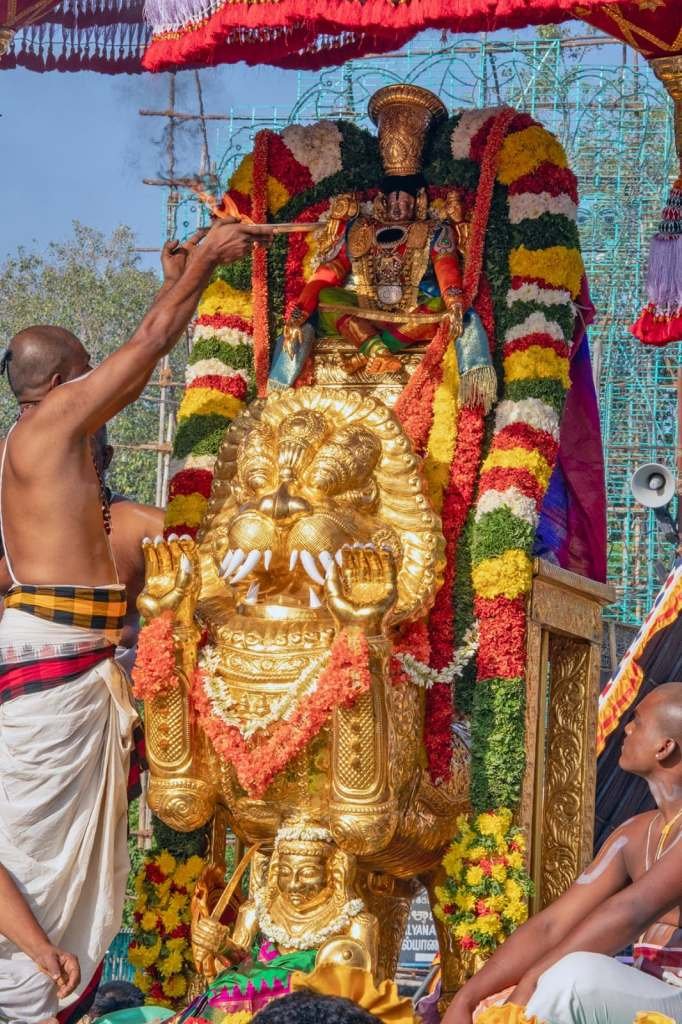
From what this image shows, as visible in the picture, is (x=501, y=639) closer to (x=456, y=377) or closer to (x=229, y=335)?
(x=456, y=377)

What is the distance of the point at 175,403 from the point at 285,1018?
20.4 meters

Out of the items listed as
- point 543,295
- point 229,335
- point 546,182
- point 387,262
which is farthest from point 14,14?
point 543,295

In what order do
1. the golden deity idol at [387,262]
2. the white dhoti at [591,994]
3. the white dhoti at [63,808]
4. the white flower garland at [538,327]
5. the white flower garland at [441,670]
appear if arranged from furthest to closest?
the golden deity idol at [387,262], the white flower garland at [538,327], the white flower garland at [441,670], the white dhoti at [63,808], the white dhoti at [591,994]

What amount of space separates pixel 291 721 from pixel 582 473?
2.17 meters

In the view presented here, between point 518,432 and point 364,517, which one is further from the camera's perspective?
point 518,432

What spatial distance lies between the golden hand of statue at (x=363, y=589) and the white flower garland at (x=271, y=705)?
8.7 inches

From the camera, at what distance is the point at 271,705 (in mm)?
6254

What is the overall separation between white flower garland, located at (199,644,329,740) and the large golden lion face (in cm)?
29

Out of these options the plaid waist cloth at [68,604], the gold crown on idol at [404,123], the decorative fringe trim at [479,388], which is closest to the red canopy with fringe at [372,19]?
the gold crown on idol at [404,123]

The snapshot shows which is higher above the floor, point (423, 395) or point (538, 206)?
point (538, 206)

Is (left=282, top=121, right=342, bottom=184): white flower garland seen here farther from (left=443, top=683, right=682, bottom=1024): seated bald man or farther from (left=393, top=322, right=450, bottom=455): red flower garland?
(left=443, top=683, right=682, bottom=1024): seated bald man

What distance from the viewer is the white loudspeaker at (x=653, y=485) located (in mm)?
12531

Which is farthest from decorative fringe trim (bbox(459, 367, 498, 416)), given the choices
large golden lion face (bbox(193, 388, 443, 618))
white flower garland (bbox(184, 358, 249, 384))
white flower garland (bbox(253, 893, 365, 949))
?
white flower garland (bbox(253, 893, 365, 949))

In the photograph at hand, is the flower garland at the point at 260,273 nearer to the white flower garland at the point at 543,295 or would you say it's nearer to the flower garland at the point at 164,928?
the white flower garland at the point at 543,295
